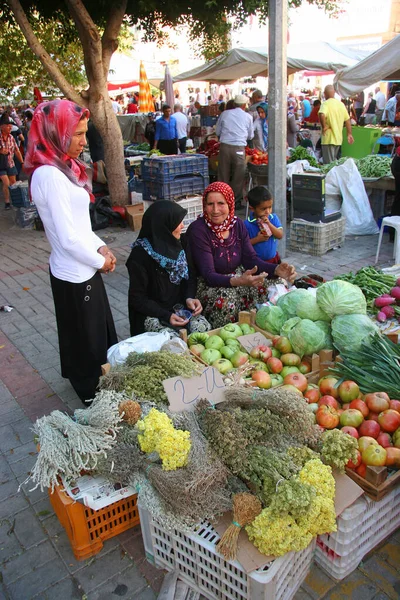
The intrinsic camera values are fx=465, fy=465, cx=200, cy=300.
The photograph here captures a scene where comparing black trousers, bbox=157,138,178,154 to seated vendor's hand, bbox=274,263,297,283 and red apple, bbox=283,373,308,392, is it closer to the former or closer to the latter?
seated vendor's hand, bbox=274,263,297,283

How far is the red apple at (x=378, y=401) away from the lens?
2.44m

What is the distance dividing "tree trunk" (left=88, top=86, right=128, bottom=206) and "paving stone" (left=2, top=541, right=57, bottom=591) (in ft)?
24.0

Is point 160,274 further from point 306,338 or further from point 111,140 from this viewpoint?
point 111,140

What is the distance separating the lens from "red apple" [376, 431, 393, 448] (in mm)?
Result: 2288

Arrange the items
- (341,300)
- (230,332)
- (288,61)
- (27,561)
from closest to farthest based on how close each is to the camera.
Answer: (27,561), (341,300), (230,332), (288,61)

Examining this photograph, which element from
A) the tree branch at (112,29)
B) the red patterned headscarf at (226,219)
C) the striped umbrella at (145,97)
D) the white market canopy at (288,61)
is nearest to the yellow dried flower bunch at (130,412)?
the red patterned headscarf at (226,219)

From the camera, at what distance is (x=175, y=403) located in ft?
7.47

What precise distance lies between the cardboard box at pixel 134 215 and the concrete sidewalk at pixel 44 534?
3.14 metres

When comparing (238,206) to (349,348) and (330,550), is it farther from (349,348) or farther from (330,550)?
(330,550)

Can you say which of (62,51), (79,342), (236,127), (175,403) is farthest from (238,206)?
(175,403)

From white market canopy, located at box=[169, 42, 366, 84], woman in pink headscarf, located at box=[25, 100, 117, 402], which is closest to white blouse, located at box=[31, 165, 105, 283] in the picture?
woman in pink headscarf, located at box=[25, 100, 117, 402]

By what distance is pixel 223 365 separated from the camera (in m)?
2.85

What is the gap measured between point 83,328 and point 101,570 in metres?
1.44

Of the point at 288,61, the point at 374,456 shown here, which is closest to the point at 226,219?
the point at 374,456
